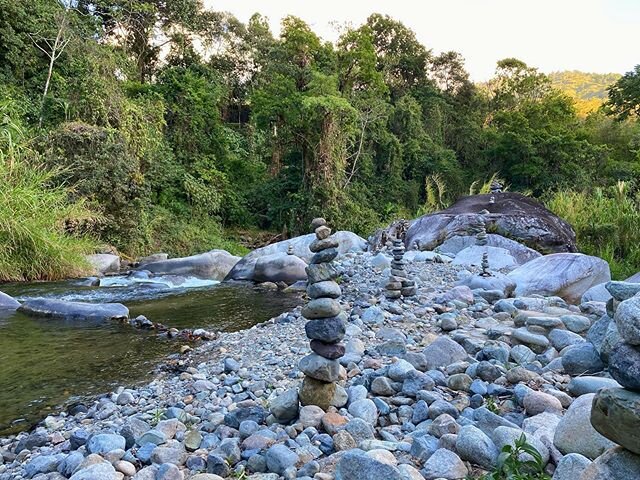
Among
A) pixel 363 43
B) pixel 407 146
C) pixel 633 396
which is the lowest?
pixel 633 396

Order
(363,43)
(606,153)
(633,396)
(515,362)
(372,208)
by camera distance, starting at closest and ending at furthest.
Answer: (633,396)
(515,362)
(363,43)
(372,208)
(606,153)

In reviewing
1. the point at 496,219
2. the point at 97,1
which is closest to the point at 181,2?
the point at 97,1

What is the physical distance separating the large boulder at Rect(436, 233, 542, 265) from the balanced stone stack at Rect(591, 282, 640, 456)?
6784 mm

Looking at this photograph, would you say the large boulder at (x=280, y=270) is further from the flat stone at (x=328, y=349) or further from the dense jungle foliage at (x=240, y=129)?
the flat stone at (x=328, y=349)

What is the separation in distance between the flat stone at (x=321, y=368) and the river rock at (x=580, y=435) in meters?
1.03

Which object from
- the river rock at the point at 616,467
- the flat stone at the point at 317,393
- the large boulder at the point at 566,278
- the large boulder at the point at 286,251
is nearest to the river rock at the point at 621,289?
the river rock at the point at 616,467

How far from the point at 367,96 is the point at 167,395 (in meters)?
16.3

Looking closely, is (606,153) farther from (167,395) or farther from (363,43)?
(167,395)

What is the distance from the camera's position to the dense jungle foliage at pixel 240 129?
1195 cm

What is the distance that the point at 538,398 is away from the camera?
220 cm

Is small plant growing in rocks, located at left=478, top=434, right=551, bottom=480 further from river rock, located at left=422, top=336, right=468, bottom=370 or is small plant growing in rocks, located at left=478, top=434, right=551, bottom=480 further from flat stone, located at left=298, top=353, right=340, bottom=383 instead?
river rock, located at left=422, top=336, right=468, bottom=370

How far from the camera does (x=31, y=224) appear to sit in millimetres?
8766

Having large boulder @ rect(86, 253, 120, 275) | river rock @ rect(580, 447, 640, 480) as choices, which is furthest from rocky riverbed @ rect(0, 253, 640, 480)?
large boulder @ rect(86, 253, 120, 275)

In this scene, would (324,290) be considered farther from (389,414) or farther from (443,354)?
(443,354)
